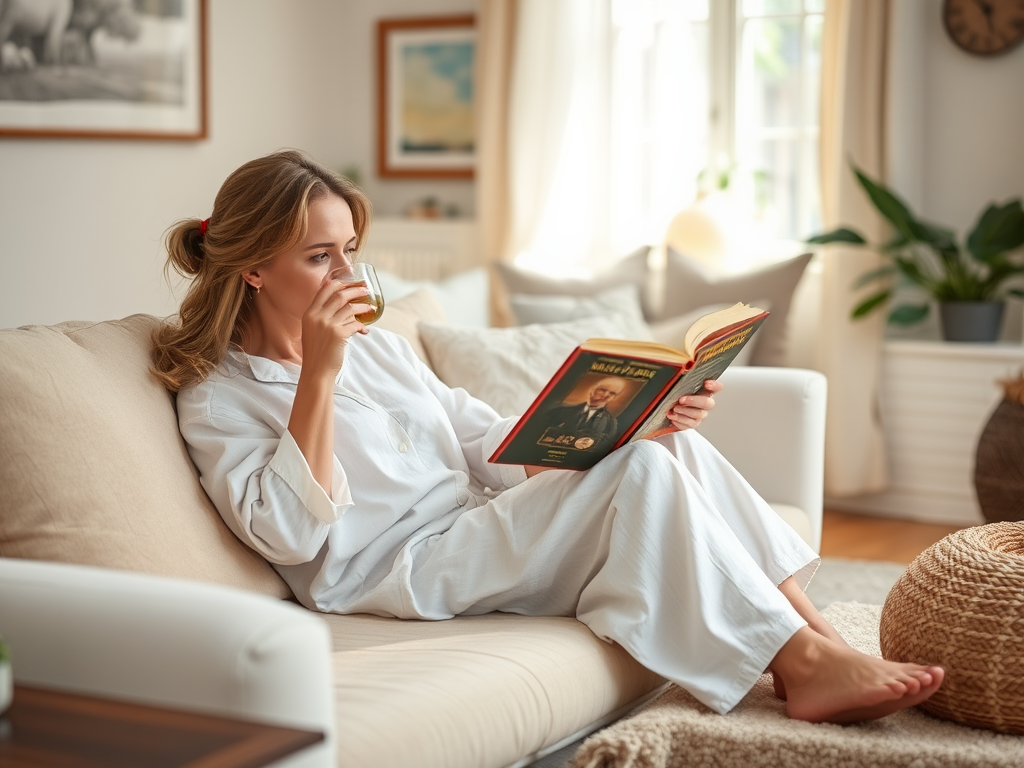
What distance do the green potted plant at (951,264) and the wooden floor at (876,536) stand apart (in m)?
0.69

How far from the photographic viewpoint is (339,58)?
581 cm

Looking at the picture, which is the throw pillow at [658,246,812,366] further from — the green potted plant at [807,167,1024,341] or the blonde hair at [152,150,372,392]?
the blonde hair at [152,150,372,392]

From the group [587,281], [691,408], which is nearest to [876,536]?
[587,281]

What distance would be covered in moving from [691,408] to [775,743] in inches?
23.5

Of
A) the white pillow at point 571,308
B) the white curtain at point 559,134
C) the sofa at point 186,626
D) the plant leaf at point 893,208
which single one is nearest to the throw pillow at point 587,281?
the white pillow at point 571,308

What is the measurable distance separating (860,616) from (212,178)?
3.42m

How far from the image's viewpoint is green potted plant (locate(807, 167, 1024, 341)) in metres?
4.14

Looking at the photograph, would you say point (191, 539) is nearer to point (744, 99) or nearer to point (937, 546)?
point (937, 546)

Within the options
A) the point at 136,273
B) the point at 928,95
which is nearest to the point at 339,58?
the point at 136,273

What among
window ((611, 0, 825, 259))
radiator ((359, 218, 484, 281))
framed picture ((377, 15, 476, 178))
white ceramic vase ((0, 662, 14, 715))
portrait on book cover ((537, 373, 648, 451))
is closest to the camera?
white ceramic vase ((0, 662, 14, 715))

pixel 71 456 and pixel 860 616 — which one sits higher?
pixel 71 456

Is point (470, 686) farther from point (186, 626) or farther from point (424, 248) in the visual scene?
point (424, 248)

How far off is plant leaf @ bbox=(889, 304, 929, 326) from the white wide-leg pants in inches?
98.2

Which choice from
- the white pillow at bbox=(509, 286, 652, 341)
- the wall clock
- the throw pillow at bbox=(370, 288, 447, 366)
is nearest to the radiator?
the white pillow at bbox=(509, 286, 652, 341)
